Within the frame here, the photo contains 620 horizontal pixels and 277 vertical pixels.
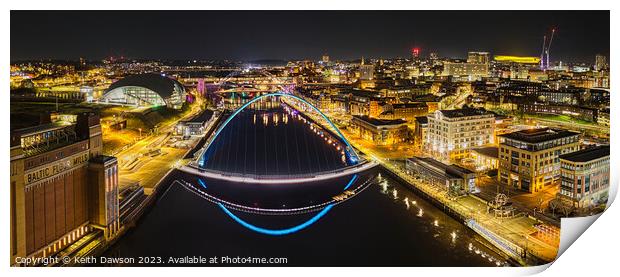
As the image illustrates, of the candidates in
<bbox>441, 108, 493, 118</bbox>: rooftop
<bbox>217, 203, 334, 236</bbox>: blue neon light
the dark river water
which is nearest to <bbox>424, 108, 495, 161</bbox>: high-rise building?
<bbox>441, 108, 493, 118</bbox>: rooftop

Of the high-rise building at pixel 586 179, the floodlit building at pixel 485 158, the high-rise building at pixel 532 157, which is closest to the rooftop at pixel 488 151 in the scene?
the floodlit building at pixel 485 158

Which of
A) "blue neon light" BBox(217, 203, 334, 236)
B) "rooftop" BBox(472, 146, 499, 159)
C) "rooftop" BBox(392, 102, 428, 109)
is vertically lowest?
"blue neon light" BBox(217, 203, 334, 236)

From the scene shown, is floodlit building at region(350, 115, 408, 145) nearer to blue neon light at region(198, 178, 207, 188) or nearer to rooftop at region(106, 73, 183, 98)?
blue neon light at region(198, 178, 207, 188)

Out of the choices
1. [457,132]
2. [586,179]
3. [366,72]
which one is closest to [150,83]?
[457,132]

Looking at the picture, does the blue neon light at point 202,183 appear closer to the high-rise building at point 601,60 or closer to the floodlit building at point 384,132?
the floodlit building at point 384,132

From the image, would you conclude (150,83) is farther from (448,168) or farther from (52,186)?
(52,186)
